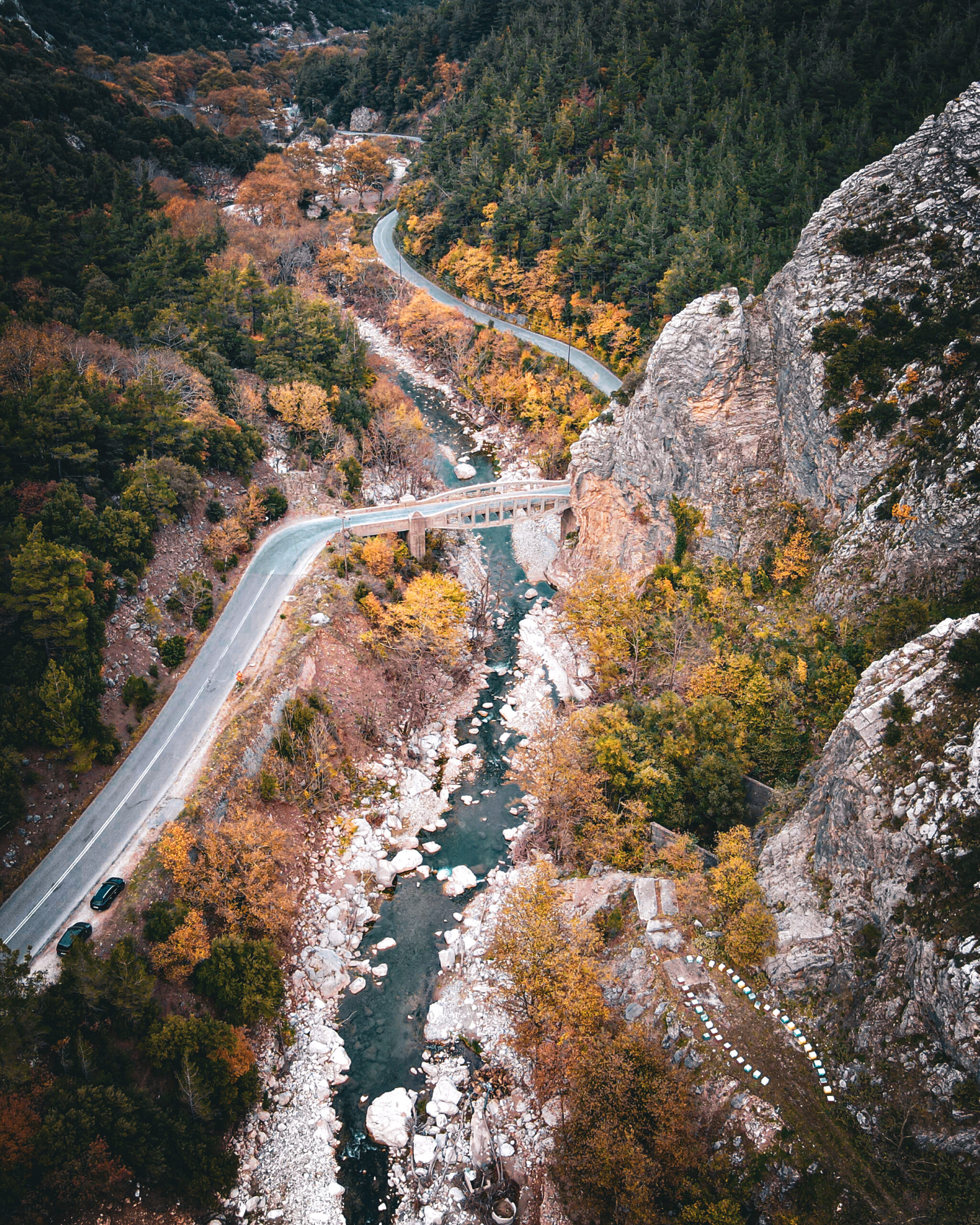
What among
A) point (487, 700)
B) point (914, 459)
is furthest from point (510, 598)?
point (914, 459)

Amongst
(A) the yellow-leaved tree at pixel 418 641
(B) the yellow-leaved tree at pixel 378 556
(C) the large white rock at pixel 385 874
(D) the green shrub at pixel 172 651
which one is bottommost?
(C) the large white rock at pixel 385 874

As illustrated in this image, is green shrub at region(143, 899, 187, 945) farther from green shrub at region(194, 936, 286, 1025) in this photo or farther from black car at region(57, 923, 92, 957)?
black car at region(57, 923, 92, 957)

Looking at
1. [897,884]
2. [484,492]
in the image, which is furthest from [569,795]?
[484,492]

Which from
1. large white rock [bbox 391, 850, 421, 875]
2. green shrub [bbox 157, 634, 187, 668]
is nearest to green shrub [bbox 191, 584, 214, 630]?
green shrub [bbox 157, 634, 187, 668]

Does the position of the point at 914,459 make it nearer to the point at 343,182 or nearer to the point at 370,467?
the point at 370,467

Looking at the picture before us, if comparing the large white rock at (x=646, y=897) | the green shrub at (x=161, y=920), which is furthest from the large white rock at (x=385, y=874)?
the large white rock at (x=646, y=897)

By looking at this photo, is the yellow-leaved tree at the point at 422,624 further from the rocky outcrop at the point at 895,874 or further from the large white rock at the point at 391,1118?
the rocky outcrop at the point at 895,874
